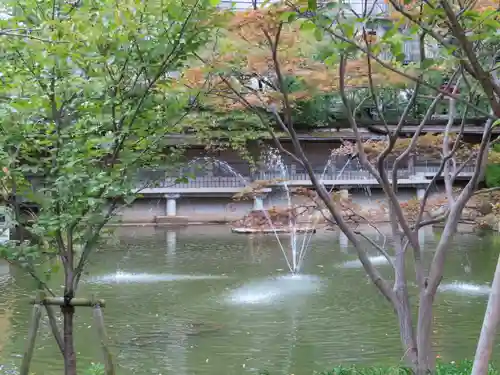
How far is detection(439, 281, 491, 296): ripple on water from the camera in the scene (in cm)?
1069

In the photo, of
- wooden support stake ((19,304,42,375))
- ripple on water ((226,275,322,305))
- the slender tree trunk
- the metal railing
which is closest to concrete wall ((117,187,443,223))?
the metal railing

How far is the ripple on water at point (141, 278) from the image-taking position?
12242 mm

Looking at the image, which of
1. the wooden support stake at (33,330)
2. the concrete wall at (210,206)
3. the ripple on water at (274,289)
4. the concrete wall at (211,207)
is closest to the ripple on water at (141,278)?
the ripple on water at (274,289)

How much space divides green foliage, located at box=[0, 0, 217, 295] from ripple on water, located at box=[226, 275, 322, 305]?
21.5 ft

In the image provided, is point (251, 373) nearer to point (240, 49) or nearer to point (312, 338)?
point (312, 338)

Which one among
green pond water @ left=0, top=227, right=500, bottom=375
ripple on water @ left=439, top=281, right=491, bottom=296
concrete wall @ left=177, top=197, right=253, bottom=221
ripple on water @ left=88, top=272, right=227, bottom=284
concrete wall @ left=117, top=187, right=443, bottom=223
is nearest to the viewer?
green pond water @ left=0, top=227, right=500, bottom=375

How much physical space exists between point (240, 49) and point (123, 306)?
21.4ft

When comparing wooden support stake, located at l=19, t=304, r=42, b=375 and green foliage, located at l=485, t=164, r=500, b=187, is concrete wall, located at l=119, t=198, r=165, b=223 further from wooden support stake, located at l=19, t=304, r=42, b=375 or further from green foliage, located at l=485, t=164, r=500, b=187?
wooden support stake, located at l=19, t=304, r=42, b=375

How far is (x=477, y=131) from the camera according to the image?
2945 cm

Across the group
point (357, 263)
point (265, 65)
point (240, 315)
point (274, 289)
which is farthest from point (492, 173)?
point (265, 65)

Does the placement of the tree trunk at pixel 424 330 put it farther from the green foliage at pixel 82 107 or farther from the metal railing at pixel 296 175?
the metal railing at pixel 296 175

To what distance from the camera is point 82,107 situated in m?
3.63

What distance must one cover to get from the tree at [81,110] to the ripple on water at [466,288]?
834 centimetres

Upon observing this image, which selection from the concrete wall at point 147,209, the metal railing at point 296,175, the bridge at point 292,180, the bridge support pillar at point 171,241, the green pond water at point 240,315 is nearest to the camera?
the green pond water at point 240,315
